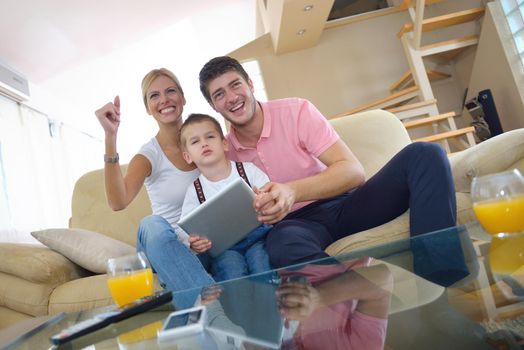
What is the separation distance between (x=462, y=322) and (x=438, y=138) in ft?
12.4

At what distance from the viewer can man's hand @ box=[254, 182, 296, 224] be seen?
1.32 metres

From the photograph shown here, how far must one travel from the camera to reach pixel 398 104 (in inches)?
213

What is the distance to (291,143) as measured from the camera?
1697 millimetres

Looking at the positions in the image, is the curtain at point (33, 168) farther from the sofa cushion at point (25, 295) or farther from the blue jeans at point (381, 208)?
the blue jeans at point (381, 208)

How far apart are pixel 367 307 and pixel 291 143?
43.2 inches

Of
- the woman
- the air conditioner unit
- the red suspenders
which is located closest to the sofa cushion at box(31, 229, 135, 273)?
the woman

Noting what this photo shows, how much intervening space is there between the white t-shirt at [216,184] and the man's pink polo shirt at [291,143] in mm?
67

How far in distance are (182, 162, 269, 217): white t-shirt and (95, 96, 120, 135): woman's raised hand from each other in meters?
0.33

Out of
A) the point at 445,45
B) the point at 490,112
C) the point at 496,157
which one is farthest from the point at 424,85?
the point at 496,157

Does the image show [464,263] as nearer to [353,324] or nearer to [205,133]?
[353,324]

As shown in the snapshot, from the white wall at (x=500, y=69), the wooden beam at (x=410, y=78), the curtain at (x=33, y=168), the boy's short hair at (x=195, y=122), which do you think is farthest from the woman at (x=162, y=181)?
the wooden beam at (x=410, y=78)

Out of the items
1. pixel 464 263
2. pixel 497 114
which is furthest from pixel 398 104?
pixel 464 263

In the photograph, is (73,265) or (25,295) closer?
(25,295)

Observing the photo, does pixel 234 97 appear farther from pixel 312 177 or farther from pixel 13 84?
pixel 13 84
